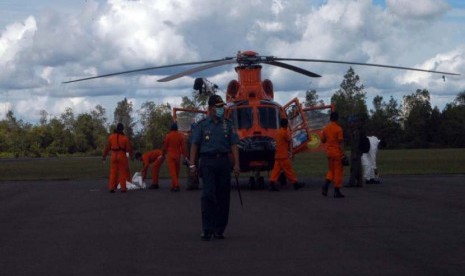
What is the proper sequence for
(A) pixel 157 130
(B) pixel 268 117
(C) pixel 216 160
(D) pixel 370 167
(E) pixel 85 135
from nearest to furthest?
(C) pixel 216 160 < (B) pixel 268 117 < (D) pixel 370 167 < (A) pixel 157 130 < (E) pixel 85 135

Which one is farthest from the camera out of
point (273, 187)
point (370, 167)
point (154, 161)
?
point (154, 161)

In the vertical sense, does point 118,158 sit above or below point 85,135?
below

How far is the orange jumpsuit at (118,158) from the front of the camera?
2264 cm

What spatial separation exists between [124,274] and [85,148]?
143376mm

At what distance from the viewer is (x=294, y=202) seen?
1802 centimetres

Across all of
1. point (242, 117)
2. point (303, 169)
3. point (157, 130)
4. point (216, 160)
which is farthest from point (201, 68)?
point (157, 130)

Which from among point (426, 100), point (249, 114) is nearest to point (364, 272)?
point (249, 114)

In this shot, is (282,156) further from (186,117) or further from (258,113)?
(186,117)

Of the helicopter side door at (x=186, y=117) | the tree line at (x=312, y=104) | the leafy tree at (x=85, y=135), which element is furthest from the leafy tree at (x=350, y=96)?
the helicopter side door at (x=186, y=117)

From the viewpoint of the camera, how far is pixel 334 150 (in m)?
19.3

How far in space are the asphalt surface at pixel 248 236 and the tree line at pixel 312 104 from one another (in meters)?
90.0

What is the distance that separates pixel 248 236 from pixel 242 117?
10.9 meters

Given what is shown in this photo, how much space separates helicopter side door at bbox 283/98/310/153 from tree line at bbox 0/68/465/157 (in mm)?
83037

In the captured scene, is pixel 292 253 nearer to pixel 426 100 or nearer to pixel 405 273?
pixel 405 273
